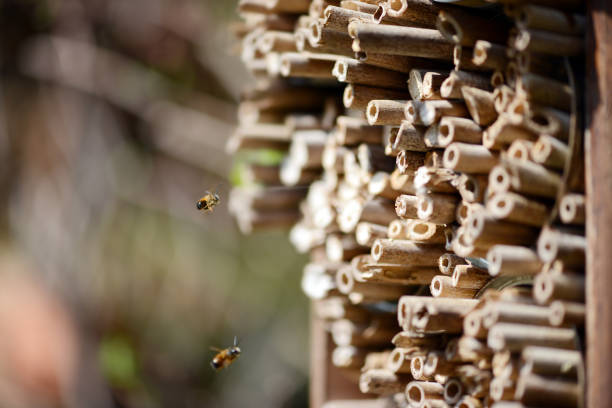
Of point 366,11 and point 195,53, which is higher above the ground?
point 195,53

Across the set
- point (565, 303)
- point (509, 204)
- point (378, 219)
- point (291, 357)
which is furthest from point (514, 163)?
point (291, 357)

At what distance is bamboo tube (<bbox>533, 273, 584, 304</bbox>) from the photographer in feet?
2.55

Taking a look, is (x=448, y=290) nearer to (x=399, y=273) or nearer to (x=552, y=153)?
(x=399, y=273)

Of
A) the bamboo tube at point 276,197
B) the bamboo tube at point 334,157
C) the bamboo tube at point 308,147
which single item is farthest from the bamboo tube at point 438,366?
the bamboo tube at point 276,197

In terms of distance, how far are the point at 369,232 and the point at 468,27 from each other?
379 mm

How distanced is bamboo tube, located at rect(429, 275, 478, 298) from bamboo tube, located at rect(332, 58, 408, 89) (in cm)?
→ 31

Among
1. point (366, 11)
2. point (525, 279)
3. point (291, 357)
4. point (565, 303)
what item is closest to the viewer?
point (565, 303)

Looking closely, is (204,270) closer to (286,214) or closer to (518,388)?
(286,214)

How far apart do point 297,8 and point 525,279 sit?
0.69m

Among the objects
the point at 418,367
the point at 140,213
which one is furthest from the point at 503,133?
the point at 140,213

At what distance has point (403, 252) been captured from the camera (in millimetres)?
1017

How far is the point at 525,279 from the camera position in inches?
34.9

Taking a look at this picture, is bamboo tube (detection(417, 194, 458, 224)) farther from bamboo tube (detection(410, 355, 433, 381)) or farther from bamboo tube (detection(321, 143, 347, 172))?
bamboo tube (detection(321, 143, 347, 172))

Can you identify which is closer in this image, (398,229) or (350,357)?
(398,229)
